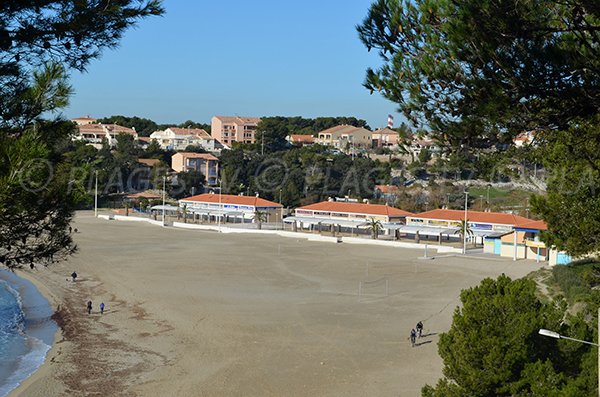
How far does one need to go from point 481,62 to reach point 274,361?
1114 cm

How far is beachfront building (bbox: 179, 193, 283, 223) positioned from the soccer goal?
26188 millimetres

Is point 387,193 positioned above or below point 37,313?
above

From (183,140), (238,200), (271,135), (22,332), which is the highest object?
(271,135)

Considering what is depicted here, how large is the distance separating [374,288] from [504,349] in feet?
56.3

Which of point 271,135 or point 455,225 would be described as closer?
point 455,225

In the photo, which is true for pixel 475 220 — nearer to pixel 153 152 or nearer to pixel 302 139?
pixel 153 152

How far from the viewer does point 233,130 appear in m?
110

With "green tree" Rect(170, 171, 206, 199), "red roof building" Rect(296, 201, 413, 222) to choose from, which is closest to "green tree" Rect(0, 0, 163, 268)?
"red roof building" Rect(296, 201, 413, 222)

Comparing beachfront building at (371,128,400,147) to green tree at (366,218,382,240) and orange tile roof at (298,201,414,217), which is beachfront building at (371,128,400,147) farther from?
green tree at (366,218,382,240)

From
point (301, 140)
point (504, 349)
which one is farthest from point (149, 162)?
point (504, 349)

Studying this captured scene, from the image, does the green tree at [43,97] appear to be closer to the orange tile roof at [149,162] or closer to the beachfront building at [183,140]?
the orange tile roof at [149,162]

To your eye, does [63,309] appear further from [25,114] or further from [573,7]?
[573,7]

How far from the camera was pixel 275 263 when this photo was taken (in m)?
33.6

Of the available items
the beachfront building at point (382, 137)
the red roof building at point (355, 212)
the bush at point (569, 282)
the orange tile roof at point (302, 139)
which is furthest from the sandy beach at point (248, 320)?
the orange tile roof at point (302, 139)
